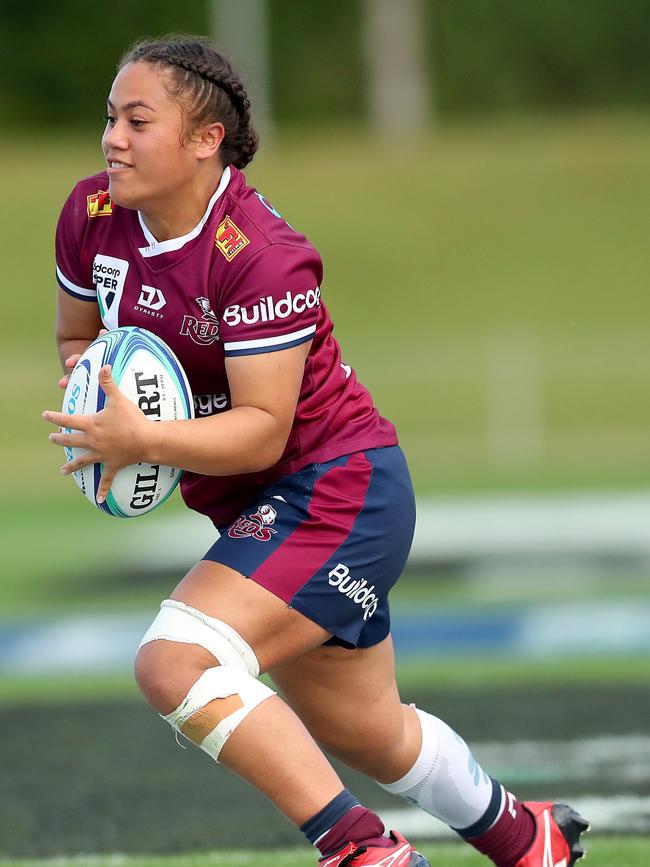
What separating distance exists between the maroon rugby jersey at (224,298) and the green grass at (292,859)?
109cm

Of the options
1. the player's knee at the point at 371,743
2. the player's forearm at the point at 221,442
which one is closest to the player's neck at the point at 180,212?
the player's forearm at the point at 221,442

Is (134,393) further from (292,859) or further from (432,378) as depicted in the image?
(432,378)

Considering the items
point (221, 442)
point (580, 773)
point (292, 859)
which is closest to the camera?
point (221, 442)

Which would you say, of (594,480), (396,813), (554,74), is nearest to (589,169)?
(554,74)

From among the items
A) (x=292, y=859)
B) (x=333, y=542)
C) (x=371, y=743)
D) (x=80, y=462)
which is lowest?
(x=292, y=859)

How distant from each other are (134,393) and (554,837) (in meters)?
1.59

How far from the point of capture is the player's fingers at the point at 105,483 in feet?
11.1

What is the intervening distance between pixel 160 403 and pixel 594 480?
9767 mm

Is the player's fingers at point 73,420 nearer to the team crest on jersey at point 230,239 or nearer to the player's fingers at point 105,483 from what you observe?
the player's fingers at point 105,483

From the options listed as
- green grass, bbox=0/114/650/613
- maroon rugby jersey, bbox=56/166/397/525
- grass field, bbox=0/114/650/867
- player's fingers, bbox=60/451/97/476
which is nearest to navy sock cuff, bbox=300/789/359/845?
maroon rugby jersey, bbox=56/166/397/525

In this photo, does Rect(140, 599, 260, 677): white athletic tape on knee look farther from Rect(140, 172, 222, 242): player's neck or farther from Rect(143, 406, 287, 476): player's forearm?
Rect(140, 172, 222, 242): player's neck

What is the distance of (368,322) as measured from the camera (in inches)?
974

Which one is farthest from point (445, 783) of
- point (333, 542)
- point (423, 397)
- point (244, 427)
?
point (423, 397)

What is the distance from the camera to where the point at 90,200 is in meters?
3.74
